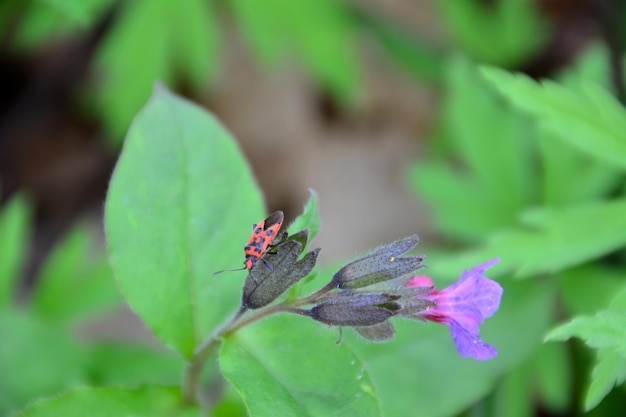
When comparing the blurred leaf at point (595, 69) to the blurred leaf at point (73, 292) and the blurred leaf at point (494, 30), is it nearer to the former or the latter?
the blurred leaf at point (494, 30)

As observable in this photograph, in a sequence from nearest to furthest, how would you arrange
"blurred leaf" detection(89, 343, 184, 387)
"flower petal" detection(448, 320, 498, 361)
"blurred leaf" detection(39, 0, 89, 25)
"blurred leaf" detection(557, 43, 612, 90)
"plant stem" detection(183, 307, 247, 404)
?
"flower petal" detection(448, 320, 498, 361), "plant stem" detection(183, 307, 247, 404), "blurred leaf" detection(39, 0, 89, 25), "blurred leaf" detection(89, 343, 184, 387), "blurred leaf" detection(557, 43, 612, 90)

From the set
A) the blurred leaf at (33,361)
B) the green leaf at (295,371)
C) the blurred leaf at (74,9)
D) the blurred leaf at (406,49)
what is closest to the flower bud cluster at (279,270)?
the green leaf at (295,371)

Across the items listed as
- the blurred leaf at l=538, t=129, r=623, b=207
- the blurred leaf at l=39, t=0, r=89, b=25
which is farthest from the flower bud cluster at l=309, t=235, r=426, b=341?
the blurred leaf at l=538, t=129, r=623, b=207

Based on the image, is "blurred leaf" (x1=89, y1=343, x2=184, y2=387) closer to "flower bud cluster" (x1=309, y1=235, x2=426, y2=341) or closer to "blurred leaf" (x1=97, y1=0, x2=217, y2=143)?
"flower bud cluster" (x1=309, y1=235, x2=426, y2=341)

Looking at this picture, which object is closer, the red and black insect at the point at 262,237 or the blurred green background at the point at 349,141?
the red and black insect at the point at 262,237

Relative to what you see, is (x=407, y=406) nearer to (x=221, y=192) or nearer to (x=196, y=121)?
(x=221, y=192)

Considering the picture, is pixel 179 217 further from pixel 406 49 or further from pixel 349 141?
pixel 349 141
